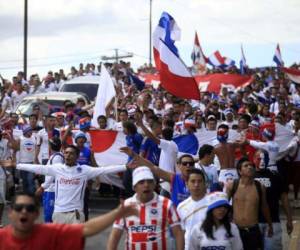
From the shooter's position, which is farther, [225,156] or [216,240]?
[225,156]

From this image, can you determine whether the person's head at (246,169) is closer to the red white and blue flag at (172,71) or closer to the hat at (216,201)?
the hat at (216,201)

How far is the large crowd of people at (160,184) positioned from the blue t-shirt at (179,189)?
0.01 metres

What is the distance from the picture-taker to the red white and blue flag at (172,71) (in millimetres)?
18078

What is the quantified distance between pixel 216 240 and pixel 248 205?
183cm

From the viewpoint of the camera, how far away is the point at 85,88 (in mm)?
29812

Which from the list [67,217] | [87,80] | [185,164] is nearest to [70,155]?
[67,217]

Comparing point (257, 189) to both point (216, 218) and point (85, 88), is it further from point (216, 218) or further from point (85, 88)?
point (85, 88)

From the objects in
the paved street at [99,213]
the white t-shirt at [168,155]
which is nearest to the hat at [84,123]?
the paved street at [99,213]

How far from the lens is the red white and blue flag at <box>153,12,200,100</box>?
18078mm

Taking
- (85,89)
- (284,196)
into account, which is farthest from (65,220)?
(85,89)

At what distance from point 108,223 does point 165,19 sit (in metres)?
15.5

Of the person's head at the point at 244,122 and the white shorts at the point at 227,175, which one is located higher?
the person's head at the point at 244,122

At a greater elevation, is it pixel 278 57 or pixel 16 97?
pixel 278 57

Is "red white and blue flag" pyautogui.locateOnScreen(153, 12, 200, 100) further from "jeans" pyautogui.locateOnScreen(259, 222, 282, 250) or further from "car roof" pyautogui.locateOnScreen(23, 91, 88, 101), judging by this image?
"jeans" pyautogui.locateOnScreen(259, 222, 282, 250)
